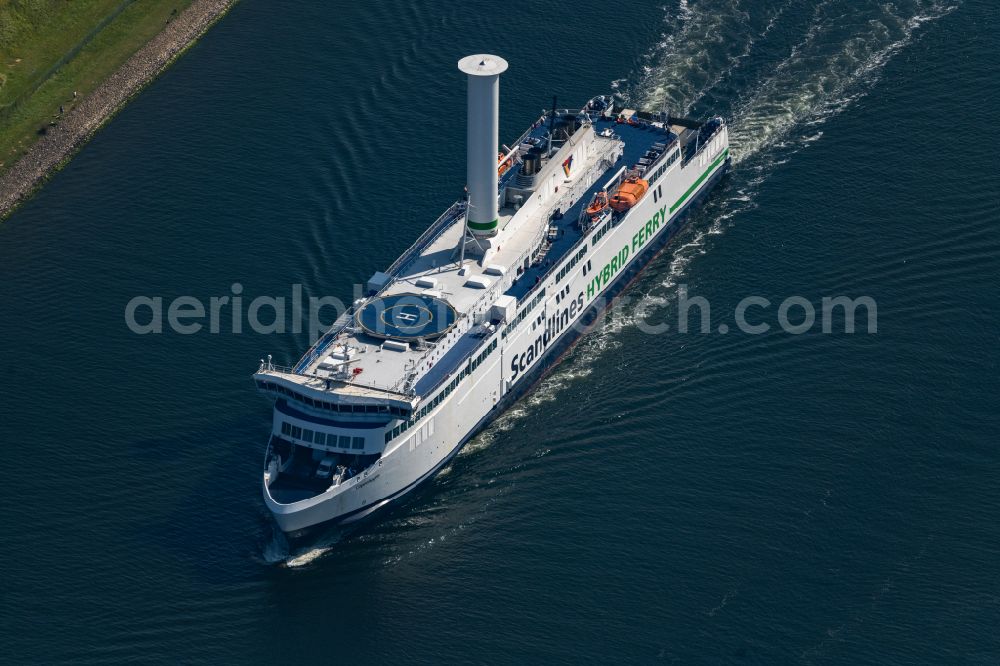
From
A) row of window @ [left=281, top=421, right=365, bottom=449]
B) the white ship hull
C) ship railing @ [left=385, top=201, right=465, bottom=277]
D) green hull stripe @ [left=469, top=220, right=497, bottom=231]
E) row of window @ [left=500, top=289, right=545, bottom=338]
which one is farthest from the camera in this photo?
green hull stripe @ [left=469, top=220, right=497, bottom=231]

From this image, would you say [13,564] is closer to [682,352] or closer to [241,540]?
[241,540]

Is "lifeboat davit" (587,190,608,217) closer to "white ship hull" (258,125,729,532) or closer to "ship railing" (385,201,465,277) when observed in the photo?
"white ship hull" (258,125,729,532)

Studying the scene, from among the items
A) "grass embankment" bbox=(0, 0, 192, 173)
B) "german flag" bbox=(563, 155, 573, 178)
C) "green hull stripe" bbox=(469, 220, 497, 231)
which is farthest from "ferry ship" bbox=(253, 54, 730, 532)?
"grass embankment" bbox=(0, 0, 192, 173)

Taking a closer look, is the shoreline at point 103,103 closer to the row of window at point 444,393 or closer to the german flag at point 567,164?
the german flag at point 567,164

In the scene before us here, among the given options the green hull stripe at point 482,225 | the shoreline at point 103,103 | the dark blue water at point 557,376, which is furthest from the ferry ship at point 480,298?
the shoreline at point 103,103

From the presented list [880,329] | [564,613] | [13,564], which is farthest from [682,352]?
[13,564]

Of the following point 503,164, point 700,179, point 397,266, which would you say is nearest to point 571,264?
point 503,164
